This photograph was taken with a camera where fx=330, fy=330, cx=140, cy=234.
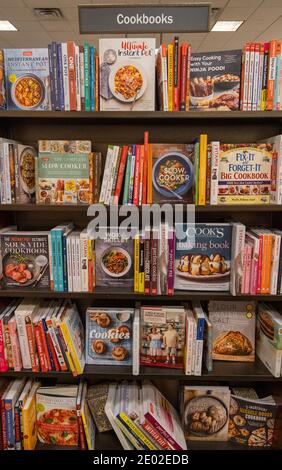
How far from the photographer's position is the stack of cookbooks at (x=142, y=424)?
150cm

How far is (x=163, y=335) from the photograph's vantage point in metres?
1.58

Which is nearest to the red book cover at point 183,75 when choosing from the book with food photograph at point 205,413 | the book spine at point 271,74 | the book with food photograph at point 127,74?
the book with food photograph at point 127,74

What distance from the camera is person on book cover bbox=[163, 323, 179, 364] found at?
5.16 feet

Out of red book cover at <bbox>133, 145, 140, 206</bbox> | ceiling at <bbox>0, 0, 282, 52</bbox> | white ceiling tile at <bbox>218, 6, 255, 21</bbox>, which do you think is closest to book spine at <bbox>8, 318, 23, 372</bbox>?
red book cover at <bbox>133, 145, 140, 206</bbox>

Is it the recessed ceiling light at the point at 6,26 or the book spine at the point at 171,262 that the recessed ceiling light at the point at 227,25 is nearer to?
the recessed ceiling light at the point at 6,26

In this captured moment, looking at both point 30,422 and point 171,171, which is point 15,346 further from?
point 171,171

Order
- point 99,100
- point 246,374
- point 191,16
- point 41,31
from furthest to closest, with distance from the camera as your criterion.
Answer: point 41,31 → point 246,374 → point 99,100 → point 191,16

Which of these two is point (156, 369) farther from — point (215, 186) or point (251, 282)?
point (215, 186)

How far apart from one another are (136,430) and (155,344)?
15.3 inches

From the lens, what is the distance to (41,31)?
4711mm

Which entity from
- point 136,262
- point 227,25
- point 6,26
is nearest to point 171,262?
point 136,262

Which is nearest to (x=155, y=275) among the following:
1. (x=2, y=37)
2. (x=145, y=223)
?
(x=145, y=223)

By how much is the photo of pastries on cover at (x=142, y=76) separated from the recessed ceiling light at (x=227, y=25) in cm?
368
